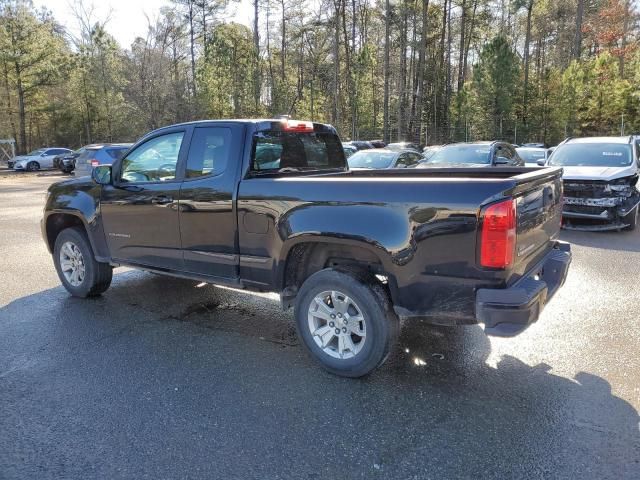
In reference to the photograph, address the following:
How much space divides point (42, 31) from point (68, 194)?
39.4 m

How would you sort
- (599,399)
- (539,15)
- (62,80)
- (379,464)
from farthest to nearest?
(539,15)
(62,80)
(599,399)
(379,464)

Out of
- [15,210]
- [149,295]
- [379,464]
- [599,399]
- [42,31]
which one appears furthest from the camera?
[42,31]

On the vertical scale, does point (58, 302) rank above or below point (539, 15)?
below

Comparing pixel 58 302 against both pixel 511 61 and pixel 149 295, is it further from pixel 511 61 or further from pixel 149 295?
pixel 511 61

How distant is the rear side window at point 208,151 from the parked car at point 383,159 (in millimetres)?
7809

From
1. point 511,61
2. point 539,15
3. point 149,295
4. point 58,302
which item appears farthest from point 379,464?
point 539,15

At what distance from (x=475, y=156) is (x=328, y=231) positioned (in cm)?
842

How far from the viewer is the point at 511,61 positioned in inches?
1324

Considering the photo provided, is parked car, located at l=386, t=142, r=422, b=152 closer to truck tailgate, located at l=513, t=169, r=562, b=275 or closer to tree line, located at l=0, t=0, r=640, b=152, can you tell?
truck tailgate, located at l=513, t=169, r=562, b=275

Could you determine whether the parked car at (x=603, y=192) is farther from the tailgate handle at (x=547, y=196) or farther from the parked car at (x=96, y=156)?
the parked car at (x=96, y=156)

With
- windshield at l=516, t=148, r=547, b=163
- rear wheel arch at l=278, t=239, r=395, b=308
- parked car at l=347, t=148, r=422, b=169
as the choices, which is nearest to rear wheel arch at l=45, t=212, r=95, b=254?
rear wheel arch at l=278, t=239, r=395, b=308

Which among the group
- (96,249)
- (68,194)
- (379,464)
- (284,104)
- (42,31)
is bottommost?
(379,464)

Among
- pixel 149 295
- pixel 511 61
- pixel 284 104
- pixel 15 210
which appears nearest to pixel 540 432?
pixel 149 295

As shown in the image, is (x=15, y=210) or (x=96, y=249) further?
(x=15, y=210)
